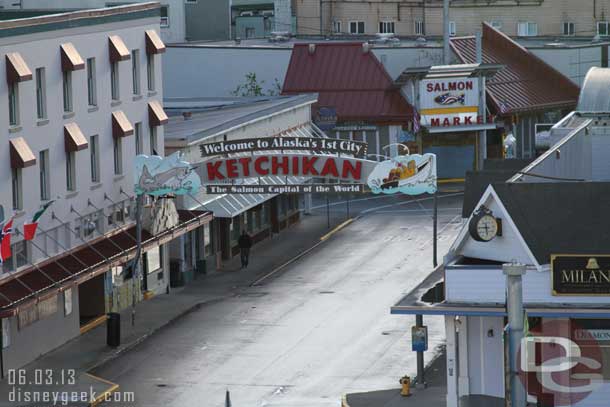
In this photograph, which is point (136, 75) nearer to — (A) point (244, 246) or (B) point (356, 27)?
(A) point (244, 246)

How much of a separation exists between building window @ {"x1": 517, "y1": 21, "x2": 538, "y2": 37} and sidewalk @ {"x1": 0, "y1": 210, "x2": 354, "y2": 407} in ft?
128

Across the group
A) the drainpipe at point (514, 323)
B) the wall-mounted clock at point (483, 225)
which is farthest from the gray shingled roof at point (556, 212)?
the drainpipe at point (514, 323)

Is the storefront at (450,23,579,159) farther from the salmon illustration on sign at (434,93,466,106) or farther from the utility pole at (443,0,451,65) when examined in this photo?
the salmon illustration on sign at (434,93,466,106)

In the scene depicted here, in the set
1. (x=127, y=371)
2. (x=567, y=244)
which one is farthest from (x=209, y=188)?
(x=567, y=244)

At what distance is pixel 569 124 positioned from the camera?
194ft

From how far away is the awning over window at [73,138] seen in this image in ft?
186

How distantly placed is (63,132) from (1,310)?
32.2 feet

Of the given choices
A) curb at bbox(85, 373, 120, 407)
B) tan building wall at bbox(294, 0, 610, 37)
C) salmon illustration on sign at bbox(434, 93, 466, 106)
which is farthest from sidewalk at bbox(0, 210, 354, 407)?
tan building wall at bbox(294, 0, 610, 37)

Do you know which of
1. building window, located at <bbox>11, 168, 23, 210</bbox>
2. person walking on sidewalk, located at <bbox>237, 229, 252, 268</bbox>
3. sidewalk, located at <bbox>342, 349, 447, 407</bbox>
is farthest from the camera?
person walking on sidewalk, located at <bbox>237, 229, 252, 268</bbox>

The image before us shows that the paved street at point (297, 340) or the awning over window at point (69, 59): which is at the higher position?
the awning over window at point (69, 59)

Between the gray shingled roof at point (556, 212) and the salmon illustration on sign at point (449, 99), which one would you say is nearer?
the gray shingled roof at point (556, 212)

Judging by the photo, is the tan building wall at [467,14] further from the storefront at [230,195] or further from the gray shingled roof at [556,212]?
the gray shingled roof at [556,212]

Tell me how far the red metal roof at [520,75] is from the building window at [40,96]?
4685 centimetres

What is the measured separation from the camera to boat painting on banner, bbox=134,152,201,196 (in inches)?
2320
